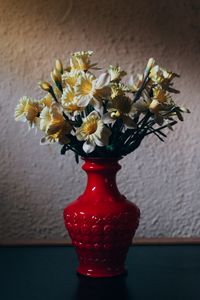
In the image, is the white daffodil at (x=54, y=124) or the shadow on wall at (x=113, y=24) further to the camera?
the shadow on wall at (x=113, y=24)

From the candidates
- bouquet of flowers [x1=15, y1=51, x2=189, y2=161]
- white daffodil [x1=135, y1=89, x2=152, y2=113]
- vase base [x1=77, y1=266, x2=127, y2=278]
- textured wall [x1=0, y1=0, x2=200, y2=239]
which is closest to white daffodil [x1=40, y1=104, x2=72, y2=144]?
bouquet of flowers [x1=15, y1=51, x2=189, y2=161]

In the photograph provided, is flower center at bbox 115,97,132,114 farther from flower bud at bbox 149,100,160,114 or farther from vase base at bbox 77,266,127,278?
vase base at bbox 77,266,127,278

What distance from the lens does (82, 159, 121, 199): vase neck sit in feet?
3.28

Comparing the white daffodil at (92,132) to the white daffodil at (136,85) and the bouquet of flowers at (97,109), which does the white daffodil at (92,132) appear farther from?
the white daffodil at (136,85)

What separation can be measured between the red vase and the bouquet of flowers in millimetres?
48

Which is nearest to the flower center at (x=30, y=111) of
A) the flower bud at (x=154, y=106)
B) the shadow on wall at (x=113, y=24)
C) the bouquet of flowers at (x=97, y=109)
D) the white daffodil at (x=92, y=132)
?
the bouquet of flowers at (x=97, y=109)

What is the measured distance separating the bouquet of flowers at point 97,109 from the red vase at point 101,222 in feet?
0.16

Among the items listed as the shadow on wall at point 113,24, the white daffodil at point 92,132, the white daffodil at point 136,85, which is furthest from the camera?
the shadow on wall at point 113,24

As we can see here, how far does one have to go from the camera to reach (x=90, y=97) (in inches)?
36.0

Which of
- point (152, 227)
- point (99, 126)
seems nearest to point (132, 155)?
point (152, 227)

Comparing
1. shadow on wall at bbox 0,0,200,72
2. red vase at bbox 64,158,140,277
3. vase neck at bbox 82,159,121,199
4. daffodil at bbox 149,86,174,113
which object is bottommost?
red vase at bbox 64,158,140,277

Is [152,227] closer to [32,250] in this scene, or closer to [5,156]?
[32,250]

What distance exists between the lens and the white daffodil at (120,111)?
3.03ft

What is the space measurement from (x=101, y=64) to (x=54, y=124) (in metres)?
0.42
